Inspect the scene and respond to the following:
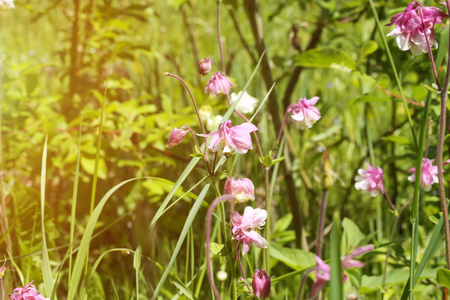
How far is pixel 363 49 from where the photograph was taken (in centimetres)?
125

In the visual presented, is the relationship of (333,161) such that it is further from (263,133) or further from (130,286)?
(130,286)

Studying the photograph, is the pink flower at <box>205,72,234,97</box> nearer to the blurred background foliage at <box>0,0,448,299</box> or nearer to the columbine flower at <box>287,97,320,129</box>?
the columbine flower at <box>287,97,320,129</box>

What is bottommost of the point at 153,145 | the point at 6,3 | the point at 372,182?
the point at 372,182

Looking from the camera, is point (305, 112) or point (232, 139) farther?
point (305, 112)

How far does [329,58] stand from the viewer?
4.13ft

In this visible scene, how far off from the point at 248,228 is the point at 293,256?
0.43m

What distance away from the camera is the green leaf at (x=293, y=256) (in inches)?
47.2

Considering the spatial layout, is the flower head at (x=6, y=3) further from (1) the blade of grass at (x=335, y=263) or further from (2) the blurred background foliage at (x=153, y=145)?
(1) the blade of grass at (x=335, y=263)

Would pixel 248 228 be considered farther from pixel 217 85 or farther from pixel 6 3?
pixel 6 3

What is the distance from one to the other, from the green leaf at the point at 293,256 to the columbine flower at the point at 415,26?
58 centimetres

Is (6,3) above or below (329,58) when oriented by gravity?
above

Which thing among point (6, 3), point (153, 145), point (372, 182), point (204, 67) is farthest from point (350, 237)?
point (6, 3)

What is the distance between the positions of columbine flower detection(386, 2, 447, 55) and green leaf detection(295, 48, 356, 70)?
0.35m

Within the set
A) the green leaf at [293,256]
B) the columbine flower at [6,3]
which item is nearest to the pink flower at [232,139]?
the green leaf at [293,256]
